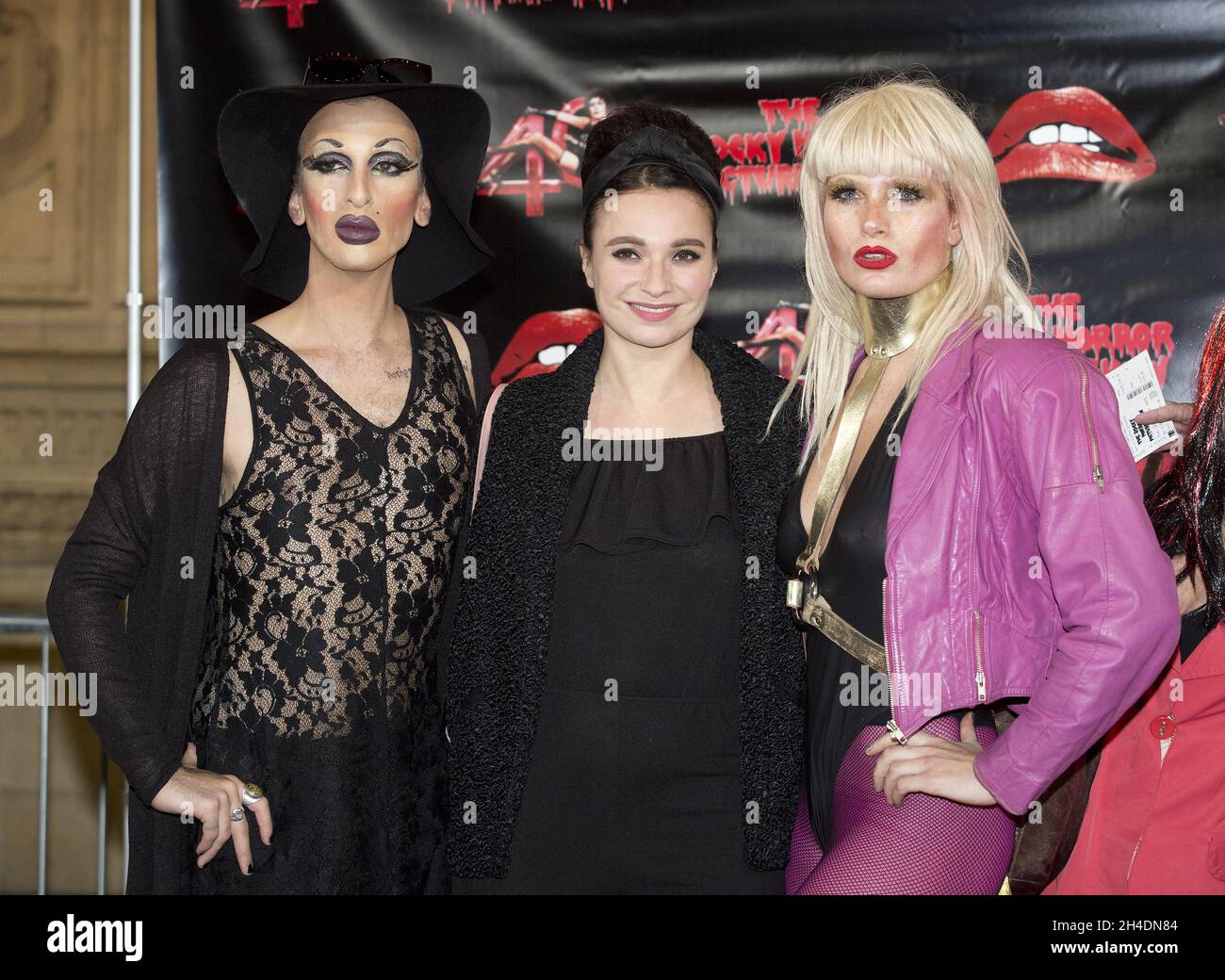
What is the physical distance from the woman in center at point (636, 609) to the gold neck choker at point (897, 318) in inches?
10.6

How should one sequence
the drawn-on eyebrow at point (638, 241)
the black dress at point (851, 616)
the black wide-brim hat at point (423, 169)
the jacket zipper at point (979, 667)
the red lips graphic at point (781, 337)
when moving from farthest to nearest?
the red lips graphic at point (781, 337) → the black wide-brim hat at point (423, 169) → the drawn-on eyebrow at point (638, 241) → the black dress at point (851, 616) → the jacket zipper at point (979, 667)

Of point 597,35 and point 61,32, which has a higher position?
point 61,32

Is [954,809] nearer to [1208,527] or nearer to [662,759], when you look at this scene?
[662,759]

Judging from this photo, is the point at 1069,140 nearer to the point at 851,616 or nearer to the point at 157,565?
the point at 851,616

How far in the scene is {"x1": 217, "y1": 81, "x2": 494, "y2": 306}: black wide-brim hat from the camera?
2.67 meters

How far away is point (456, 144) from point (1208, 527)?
1.90 metres

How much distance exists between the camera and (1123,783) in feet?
8.75

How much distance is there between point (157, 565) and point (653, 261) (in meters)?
1.22

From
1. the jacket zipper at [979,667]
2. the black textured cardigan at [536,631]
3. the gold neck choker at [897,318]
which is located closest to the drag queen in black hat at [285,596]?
the black textured cardigan at [536,631]

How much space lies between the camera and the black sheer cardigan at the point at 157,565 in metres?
2.40

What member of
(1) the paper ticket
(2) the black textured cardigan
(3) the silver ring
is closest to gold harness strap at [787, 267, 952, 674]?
(2) the black textured cardigan

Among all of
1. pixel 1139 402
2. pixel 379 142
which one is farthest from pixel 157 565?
pixel 1139 402

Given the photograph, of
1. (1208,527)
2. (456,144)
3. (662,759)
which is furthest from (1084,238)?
(662,759)

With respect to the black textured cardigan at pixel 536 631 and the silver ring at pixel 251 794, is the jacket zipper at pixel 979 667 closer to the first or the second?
the black textured cardigan at pixel 536 631
